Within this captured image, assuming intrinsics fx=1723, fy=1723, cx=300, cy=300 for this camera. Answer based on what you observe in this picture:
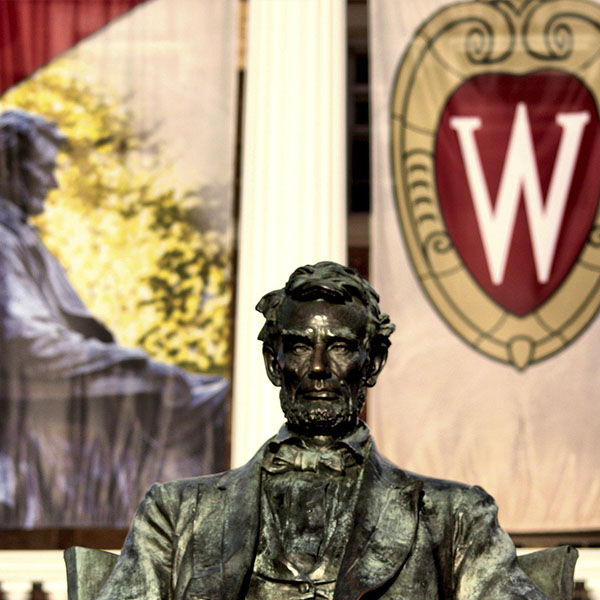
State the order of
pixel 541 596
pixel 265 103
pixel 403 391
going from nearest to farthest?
pixel 541 596 → pixel 403 391 → pixel 265 103

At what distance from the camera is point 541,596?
12.7ft

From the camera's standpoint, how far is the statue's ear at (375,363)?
Result: 4.19 metres

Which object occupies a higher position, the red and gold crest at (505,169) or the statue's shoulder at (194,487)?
the red and gold crest at (505,169)

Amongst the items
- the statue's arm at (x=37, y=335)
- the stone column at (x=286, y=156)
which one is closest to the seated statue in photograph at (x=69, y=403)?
the statue's arm at (x=37, y=335)

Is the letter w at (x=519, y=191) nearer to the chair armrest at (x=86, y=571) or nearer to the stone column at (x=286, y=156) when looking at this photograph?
the stone column at (x=286, y=156)

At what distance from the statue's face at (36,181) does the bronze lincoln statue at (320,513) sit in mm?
6636

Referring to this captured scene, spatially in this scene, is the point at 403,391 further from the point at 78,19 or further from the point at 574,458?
the point at 78,19

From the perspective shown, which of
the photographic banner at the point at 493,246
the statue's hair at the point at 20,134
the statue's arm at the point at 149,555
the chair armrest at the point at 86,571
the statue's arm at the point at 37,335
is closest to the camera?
the statue's arm at the point at 149,555

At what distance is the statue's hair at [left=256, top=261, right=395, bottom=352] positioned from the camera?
412 cm

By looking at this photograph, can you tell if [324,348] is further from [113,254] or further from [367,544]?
[113,254]

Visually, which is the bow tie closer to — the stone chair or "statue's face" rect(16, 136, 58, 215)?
the stone chair

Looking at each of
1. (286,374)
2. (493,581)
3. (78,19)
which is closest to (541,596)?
(493,581)

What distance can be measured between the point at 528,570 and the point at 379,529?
14.8 inches

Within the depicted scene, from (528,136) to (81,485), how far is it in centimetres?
346
